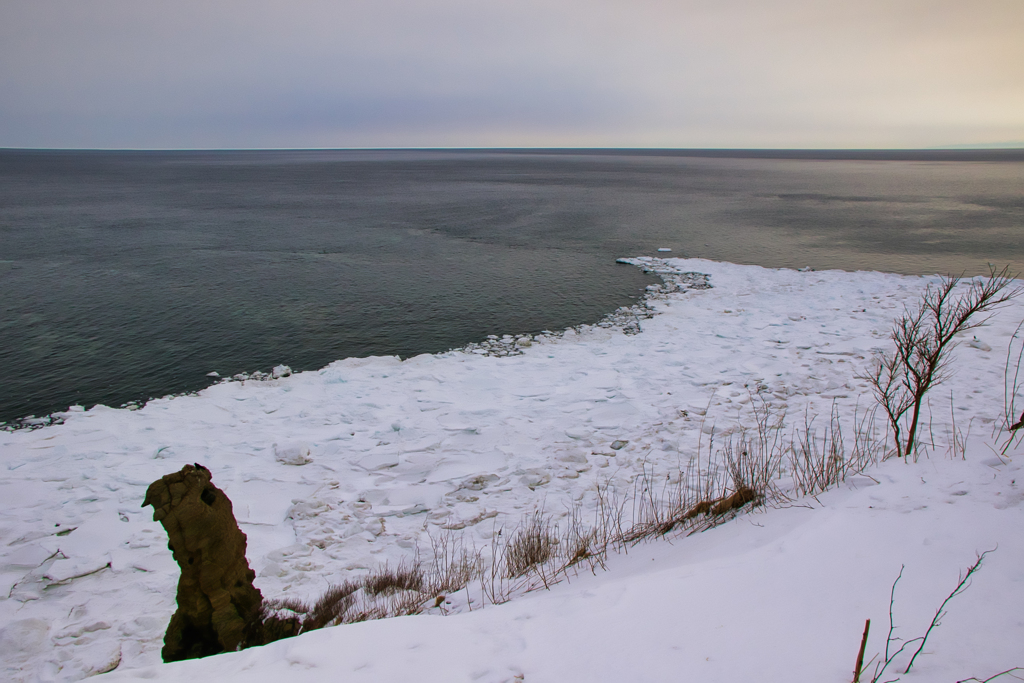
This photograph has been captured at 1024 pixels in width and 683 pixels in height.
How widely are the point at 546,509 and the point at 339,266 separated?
16691mm

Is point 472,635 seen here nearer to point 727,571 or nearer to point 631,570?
point 631,570

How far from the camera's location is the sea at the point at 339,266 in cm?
1231

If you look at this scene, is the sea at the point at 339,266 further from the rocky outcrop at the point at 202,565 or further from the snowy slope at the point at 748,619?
the snowy slope at the point at 748,619

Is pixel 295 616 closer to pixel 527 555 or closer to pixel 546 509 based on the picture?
pixel 527 555

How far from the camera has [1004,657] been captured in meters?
2.46

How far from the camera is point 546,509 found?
252 inches

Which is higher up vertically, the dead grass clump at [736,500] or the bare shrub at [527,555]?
the dead grass clump at [736,500]

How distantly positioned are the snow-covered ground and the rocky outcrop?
17.1 inches

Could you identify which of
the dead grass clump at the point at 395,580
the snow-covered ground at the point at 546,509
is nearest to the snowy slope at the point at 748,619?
the snow-covered ground at the point at 546,509

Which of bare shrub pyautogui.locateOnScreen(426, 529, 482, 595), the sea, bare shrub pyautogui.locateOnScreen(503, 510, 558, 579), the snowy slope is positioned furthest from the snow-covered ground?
the sea

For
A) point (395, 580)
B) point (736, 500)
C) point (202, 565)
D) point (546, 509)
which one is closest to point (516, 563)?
point (395, 580)

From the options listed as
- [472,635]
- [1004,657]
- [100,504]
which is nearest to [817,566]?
[1004,657]

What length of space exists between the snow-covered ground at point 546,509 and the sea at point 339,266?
7.52 ft

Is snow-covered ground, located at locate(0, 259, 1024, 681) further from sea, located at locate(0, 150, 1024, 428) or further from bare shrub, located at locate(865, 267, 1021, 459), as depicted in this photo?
sea, located at locate(0, 150, 1024, 428)
